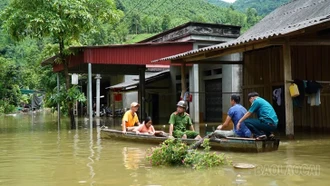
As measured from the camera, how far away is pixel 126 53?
18641mm

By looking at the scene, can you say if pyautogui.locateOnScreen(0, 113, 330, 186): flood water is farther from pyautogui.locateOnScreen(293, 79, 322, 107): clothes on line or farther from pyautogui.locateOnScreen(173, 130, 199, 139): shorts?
pyautogui.locateOnScreen(293, 79, 322, 107): clothes on line

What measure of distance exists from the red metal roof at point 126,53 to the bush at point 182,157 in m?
11.0

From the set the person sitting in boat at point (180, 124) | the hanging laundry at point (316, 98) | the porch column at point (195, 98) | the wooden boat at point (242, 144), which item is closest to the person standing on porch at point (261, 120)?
the wooden boat at point (242, 144)

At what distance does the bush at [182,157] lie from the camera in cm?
712

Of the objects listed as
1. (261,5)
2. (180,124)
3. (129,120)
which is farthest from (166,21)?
(180,124)

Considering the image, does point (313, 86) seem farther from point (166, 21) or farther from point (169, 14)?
point (169, 14)

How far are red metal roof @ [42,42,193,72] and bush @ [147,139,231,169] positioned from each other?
36.0ft

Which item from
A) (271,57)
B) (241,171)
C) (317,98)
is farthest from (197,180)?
(271,57)

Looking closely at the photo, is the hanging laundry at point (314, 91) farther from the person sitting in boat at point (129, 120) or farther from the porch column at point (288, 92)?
the person sitting in boat at point (129, 120)

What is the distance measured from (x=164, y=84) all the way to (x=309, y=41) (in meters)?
14.6

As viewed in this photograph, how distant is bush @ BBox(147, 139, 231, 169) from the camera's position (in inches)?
280

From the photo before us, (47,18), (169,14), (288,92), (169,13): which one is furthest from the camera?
(169,13)

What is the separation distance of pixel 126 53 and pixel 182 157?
471 inches

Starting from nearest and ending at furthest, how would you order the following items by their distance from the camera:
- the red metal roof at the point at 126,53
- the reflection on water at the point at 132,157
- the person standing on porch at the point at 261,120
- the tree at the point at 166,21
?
the reflection on water at the point at 132,157 → the person standing on porch at the point at 261,120 → the red metal roof at the point at 126,53 → the tree at the point at 166,21
